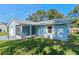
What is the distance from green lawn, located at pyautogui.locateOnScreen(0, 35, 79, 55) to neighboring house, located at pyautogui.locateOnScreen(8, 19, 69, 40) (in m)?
0.09

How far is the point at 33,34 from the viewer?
18.0ft

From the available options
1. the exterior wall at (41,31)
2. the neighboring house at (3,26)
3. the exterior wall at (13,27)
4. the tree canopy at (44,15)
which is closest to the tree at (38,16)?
the tree canopy at (44,15)

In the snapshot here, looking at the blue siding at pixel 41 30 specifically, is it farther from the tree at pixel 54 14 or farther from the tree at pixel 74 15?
the tree at pixel 74 15

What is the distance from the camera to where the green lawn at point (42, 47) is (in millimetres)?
5473

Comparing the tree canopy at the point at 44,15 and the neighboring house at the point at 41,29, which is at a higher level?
the tree canopy at the point at 44,15

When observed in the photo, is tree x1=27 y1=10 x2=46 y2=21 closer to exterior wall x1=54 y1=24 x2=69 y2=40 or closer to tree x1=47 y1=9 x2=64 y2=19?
tree x1=47 y1=9 x2=64 y2=19

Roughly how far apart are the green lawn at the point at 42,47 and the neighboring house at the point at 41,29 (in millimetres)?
88

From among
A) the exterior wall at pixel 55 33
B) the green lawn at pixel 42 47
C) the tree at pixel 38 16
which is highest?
the tree at pixel 38 16

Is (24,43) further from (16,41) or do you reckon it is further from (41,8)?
(41,8)

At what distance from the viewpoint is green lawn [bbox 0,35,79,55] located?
18.0ft

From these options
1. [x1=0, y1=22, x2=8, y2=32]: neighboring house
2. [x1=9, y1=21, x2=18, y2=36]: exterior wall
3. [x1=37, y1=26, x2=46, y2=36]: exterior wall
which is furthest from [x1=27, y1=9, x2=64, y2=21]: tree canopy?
[x1=0, y1=22, x2=8, y2=32]: neighboring house

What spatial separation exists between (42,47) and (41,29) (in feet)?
0.85
